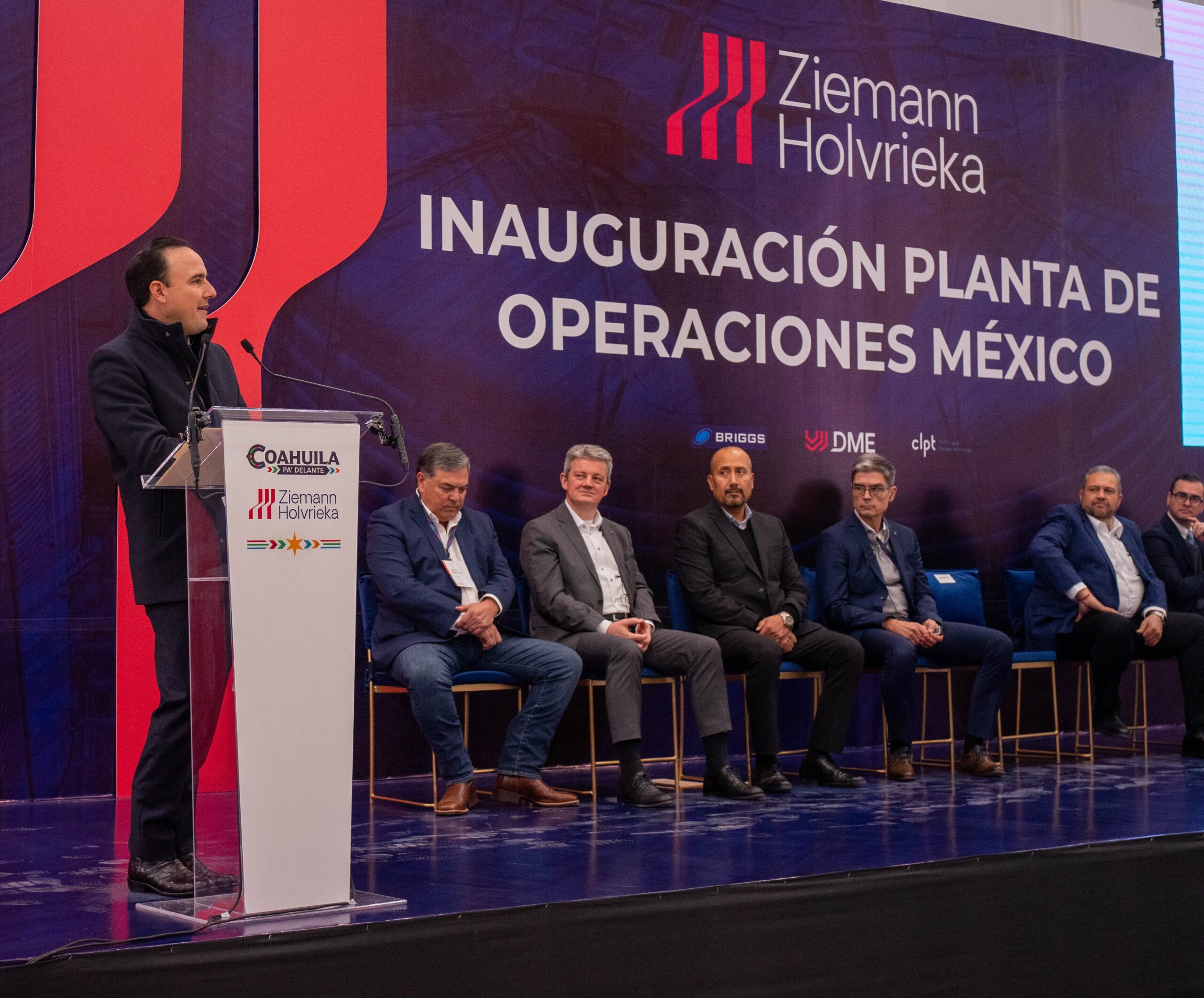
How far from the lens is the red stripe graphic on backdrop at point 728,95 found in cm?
621

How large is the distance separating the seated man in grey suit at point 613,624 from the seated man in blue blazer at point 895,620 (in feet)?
2.49

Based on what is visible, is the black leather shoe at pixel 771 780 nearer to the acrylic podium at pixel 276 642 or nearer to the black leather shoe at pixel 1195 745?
the black leather shoe at pixel 1195 745

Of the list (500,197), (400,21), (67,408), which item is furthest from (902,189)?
(67,408)

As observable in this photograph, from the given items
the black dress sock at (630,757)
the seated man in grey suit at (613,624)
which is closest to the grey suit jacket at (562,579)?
the seated man in grey suit at (613,624)

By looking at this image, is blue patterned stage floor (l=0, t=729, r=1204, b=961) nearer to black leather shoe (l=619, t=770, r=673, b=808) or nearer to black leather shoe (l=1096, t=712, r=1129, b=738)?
black leather shoe (l=619, t=770, r=673, b=808)

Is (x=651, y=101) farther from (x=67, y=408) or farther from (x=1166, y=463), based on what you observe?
(x=1166, y=463)

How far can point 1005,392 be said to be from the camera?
6.98 m

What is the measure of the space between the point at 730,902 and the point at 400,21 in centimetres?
384

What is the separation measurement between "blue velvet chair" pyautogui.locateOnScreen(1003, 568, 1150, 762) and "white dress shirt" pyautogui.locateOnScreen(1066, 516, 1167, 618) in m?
0.25

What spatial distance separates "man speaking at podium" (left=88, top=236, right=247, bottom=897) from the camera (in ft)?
10.5

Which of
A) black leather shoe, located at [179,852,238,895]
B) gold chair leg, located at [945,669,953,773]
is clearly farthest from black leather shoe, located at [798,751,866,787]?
black leather shoe, located at [179,852,238,895]

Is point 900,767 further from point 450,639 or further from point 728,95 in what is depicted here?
point 728,95

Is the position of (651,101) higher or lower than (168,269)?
higher

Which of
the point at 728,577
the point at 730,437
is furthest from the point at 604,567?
the point at 730,437
